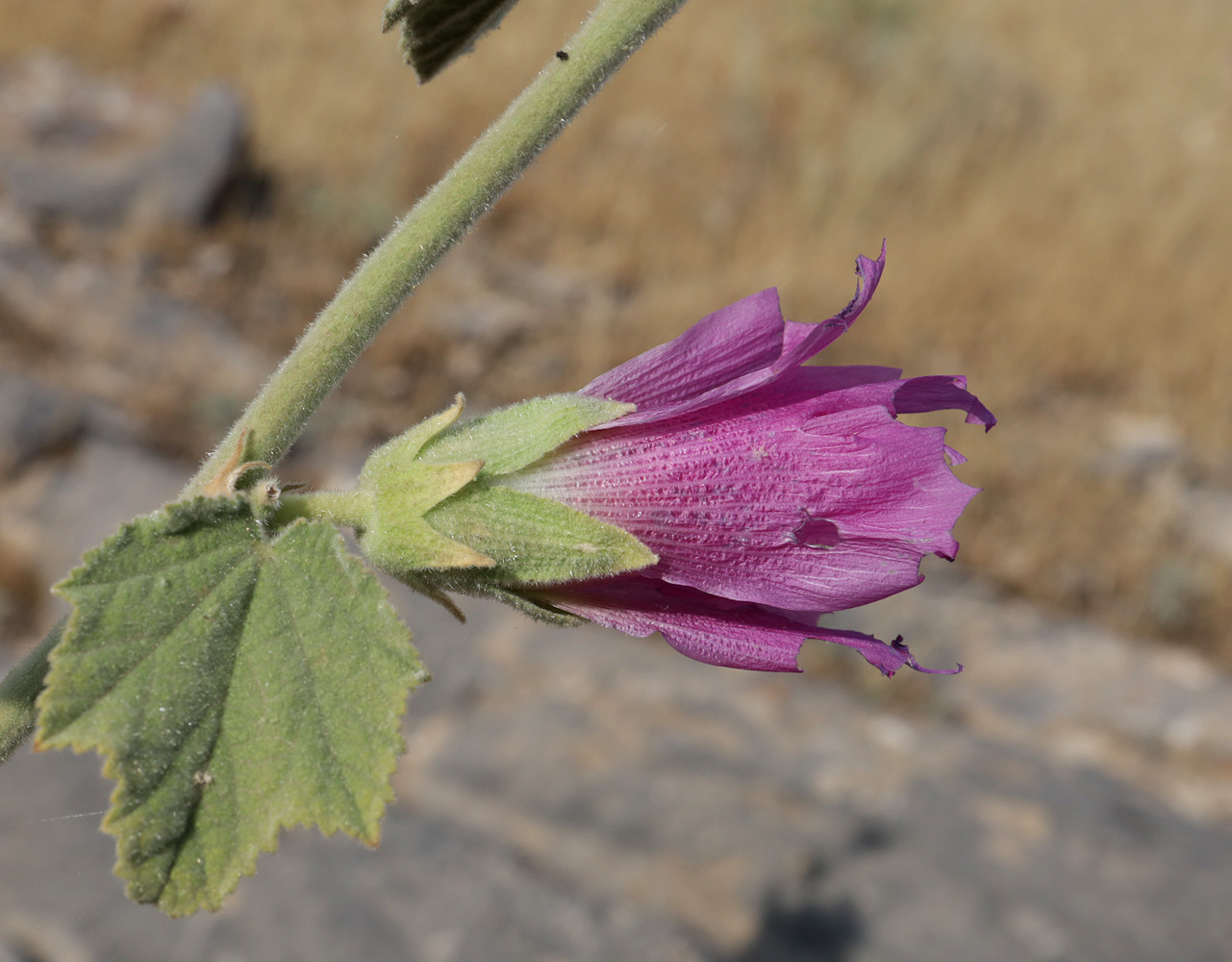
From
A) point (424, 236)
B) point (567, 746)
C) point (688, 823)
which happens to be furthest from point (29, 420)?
point (424, 236)

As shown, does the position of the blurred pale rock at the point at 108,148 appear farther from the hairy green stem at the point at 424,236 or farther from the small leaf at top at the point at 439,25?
the hairy green stem at the point at 424,236

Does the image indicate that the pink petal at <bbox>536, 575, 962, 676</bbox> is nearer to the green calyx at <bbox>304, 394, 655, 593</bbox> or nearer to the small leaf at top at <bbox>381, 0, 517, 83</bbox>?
the green calyx at <bbox>304, 394, 655, 593</bbox>

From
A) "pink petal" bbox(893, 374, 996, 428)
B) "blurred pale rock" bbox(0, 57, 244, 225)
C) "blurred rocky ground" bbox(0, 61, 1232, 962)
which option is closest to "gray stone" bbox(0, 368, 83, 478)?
"blurred rocky ground" bbox(0, 61, 1232, 962)

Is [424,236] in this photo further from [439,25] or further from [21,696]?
[21,696]

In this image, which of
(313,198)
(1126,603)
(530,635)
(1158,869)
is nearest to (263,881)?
(530,635)

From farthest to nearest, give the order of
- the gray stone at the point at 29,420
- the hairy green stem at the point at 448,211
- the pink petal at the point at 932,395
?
the gray stone at the point at 29,420
the pink petal at the point at 932,395
the hairy green stem at the point at 448,211

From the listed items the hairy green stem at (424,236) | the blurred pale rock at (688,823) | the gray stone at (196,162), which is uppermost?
the gray stone at (196,162)

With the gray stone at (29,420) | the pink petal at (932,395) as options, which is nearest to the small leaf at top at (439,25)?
the pink petal at (932,395)
